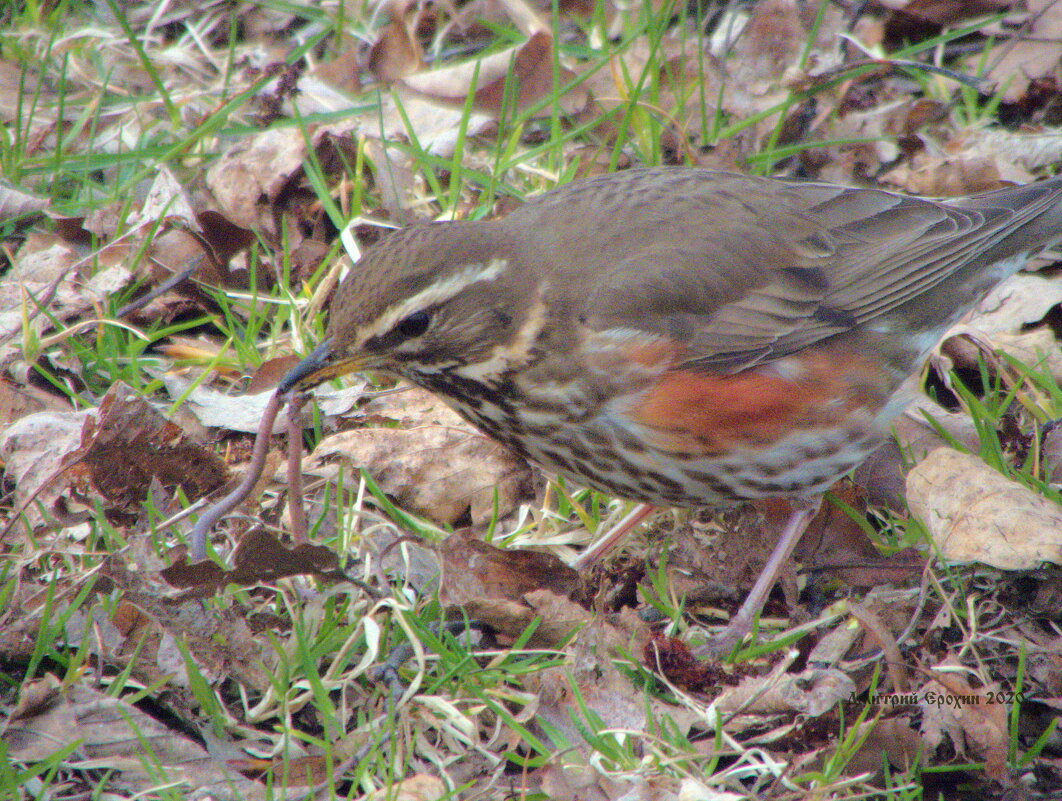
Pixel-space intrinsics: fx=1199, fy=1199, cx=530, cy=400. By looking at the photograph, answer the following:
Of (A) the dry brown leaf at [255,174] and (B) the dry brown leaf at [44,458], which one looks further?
(A) the dry brown leaf at [255,174]

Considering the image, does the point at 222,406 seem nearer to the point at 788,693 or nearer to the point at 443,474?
the point at 443,474

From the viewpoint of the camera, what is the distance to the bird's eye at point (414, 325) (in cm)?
370

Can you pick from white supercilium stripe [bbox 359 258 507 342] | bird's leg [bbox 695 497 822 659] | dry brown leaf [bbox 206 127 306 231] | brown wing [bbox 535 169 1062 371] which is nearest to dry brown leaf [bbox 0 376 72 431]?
dry brown leaf [bbox 206 127 306 231]

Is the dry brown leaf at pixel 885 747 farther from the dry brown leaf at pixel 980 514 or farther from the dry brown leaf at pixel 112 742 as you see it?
the dry brown leaf at pixel 112 742

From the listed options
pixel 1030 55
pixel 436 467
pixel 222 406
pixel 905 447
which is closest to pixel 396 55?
pixel 222 406

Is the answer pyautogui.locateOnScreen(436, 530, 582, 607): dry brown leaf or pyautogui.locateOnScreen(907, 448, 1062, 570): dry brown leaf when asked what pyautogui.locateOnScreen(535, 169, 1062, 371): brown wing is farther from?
pyautogui.locateOnScreen(436, 530, 582, 607): dry brown leaf

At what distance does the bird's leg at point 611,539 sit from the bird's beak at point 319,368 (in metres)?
1.18

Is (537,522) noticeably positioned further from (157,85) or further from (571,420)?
(157,85)

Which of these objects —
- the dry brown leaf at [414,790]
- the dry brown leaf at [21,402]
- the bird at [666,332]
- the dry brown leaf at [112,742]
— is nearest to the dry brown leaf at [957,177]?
the bird at [666,332]

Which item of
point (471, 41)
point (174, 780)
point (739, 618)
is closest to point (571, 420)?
point (739, 618)

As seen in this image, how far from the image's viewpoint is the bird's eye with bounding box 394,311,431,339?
3701 millimetres

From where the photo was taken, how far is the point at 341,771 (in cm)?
335

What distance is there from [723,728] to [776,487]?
92 centimetres

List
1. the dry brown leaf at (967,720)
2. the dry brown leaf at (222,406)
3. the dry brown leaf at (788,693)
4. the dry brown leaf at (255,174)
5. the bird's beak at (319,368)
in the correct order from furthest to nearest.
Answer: the dry brown leaf at (255,174)
the dry brown leaf at (222,406)
the bird's beak at (319,368)
the dry brown leaf at (788,693)
the dry brown leaf at (967,720)
